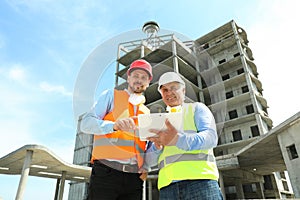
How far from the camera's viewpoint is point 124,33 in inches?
70.7

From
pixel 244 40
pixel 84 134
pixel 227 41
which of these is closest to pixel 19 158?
pixel 84 134

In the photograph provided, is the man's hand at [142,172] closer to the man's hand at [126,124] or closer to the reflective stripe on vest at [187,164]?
the reflective stripe on vest at [187,164]

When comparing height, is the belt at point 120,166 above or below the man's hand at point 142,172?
above

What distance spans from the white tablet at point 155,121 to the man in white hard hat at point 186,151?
32mm

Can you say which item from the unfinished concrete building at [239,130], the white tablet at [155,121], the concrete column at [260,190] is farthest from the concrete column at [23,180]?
the concrete column at [260,190]

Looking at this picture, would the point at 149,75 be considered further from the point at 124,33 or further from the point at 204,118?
the point at 204,118

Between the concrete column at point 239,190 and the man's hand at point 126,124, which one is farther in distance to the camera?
the concrete column at point 239,190

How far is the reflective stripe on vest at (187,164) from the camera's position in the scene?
1.42 meters

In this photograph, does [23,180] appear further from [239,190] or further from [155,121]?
[239,190]

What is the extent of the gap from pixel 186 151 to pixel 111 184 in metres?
0.72

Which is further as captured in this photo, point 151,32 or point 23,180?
point 23,180

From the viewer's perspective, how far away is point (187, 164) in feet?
4.75

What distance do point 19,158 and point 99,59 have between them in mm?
10706

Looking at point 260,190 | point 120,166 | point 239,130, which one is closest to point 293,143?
point 120,166
